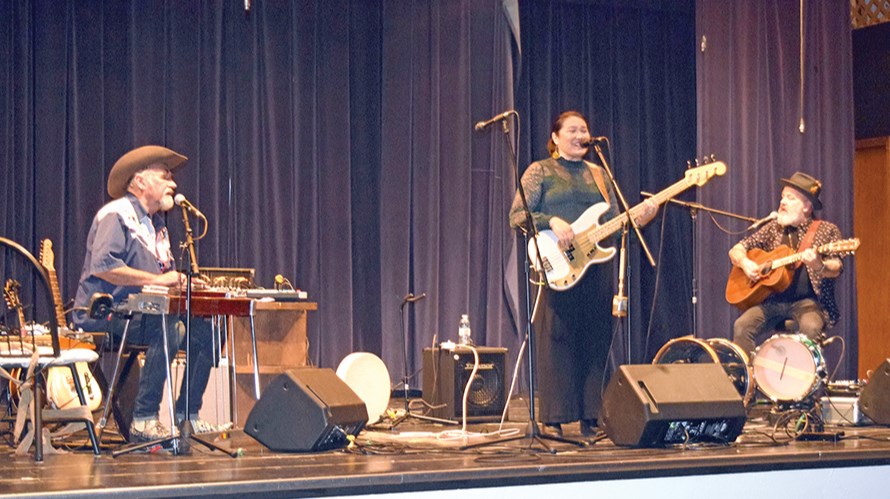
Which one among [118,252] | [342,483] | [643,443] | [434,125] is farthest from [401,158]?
[342,483]

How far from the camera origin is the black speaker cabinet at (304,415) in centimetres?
429

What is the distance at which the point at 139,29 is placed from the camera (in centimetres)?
774

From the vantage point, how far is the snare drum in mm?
5906

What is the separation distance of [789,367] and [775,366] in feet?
0.34

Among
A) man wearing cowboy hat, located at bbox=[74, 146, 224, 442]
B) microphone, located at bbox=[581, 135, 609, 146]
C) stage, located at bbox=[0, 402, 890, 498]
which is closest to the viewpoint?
stage, located at bbox=[0, 402, 890, 498]

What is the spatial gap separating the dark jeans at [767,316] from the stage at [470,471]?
74.4 inches

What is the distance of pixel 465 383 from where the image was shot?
6191mm

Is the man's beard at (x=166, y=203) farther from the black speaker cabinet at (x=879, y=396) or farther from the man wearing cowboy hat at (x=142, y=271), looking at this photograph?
Answer: the black speaker cabinet at (x=879, y=396)

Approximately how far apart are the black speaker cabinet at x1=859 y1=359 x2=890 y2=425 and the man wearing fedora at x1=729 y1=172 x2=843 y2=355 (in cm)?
83

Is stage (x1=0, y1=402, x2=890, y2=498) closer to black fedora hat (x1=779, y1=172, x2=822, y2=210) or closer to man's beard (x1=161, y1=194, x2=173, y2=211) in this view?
man's beard (x1=161, y1=194, x2=173, y2=211)

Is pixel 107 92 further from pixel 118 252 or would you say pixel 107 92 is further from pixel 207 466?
pixel 207 466

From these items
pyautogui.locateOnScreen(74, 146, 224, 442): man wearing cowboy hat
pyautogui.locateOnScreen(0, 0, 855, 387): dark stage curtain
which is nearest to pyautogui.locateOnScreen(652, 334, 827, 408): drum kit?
pyautogui.locateOnScreen(0, 0, 855, 387): dark stage curtain

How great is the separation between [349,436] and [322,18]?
Result: 15.2 feet

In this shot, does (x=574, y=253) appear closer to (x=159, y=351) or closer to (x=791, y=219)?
(x=159, y=351)
